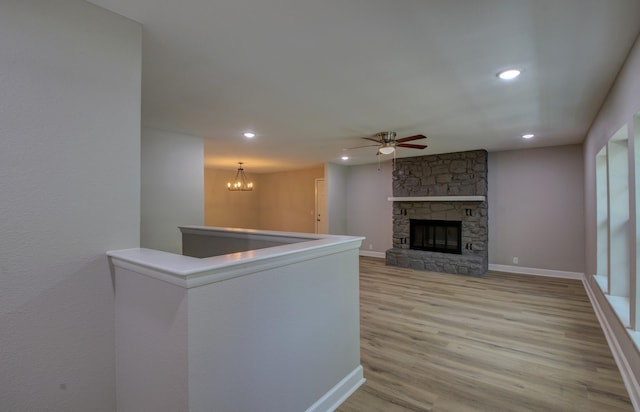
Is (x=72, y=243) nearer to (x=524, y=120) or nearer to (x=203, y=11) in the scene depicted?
(x=203, y=11)

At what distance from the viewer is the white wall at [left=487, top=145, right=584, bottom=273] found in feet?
17.7

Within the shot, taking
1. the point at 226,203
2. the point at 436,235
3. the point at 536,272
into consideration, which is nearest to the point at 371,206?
the point at 436,235

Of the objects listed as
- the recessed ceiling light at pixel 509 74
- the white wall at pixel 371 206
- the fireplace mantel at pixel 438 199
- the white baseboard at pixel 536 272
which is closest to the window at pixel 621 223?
the recessed ceiling light at pixel 509 74

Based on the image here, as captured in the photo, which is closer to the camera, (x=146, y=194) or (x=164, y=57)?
(x=164, y=57)

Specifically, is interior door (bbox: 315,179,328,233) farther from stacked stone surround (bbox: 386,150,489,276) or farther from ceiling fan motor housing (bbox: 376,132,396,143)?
ceiling fan motor housing (bbox: 376,132,396,143)

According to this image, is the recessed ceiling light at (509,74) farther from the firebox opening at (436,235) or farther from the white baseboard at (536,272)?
the white baseboard at (536,272)

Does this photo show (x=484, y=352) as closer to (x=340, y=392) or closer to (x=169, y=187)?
(x=340, y=392)

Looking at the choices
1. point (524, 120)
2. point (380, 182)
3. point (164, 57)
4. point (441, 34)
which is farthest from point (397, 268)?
point (164, 57)

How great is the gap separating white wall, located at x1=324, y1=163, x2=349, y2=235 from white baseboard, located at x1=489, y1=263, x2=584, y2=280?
3551 mm

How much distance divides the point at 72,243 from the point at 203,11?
139 cm

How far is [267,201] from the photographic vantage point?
32.8ft

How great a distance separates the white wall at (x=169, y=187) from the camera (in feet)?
12.9

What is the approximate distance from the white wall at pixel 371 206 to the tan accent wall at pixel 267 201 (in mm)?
1140

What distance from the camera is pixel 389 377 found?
7.91ft
